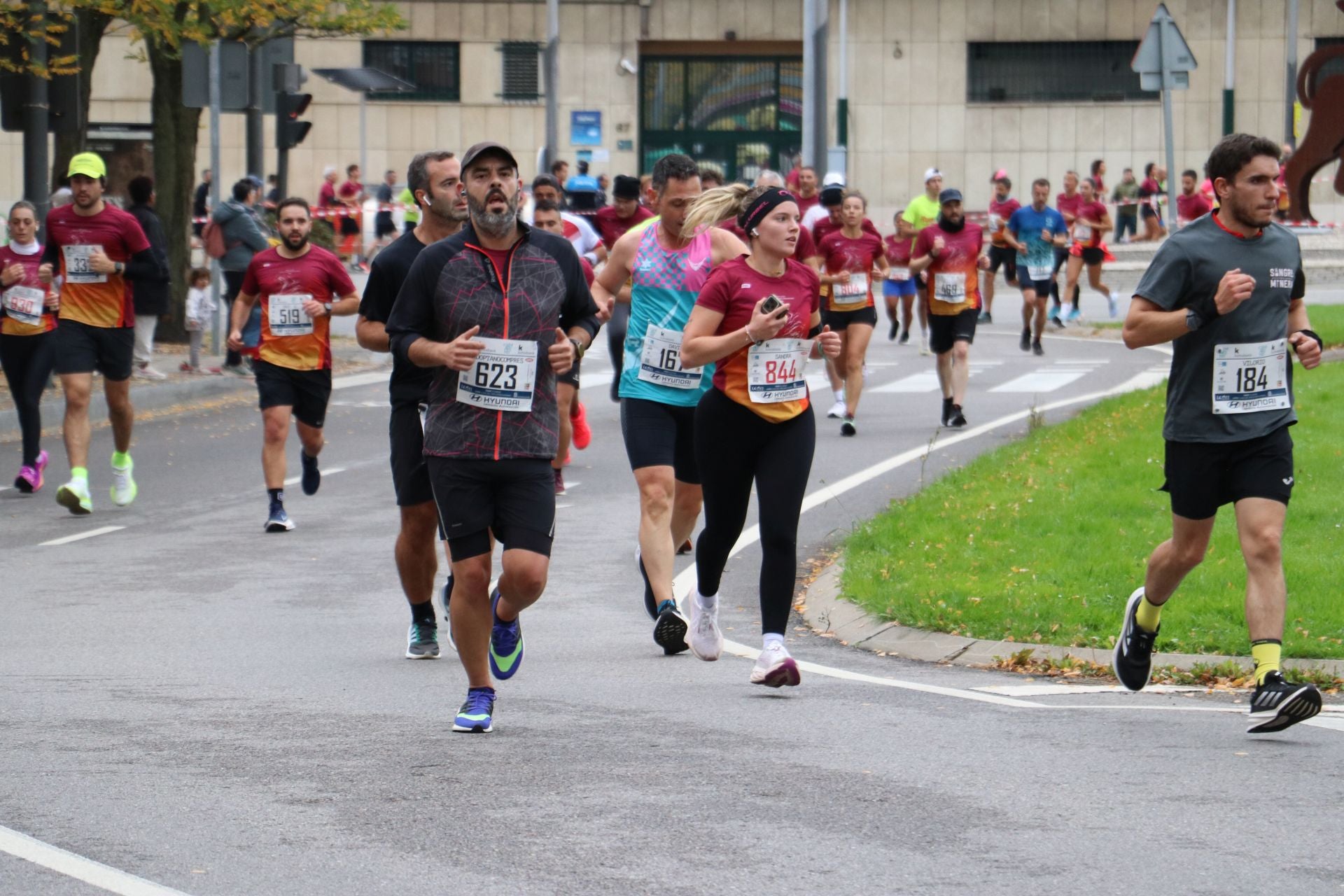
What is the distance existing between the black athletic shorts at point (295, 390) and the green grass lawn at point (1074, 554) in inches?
126

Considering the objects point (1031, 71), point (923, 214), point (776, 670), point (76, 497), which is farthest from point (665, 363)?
point (1031, 71)

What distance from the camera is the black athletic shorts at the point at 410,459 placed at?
795cm

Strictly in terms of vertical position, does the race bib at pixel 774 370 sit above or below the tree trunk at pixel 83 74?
below

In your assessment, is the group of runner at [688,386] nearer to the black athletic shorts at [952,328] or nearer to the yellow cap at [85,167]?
the yellow cap at [85,167]

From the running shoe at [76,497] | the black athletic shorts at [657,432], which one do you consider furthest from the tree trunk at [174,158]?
the black athletic shorts at [657,432]

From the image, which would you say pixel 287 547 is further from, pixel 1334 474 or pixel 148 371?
pixel 148 371

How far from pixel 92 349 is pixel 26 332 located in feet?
2.75

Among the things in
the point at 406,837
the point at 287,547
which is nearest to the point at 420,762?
the point at 406,837

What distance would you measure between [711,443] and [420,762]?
196 cm

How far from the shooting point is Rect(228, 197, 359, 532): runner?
12.0 meters

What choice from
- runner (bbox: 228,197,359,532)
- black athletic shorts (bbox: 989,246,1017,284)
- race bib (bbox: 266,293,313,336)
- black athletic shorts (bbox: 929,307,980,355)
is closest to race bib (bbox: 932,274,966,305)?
black athletic shorts (bbox: 929,307,980,355)

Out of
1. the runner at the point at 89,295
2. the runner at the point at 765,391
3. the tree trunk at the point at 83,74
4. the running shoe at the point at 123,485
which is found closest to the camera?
the runner at the point at 765,391

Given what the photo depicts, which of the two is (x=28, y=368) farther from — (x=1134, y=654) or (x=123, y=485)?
(x=1134, y=654)

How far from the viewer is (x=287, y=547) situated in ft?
38.5
